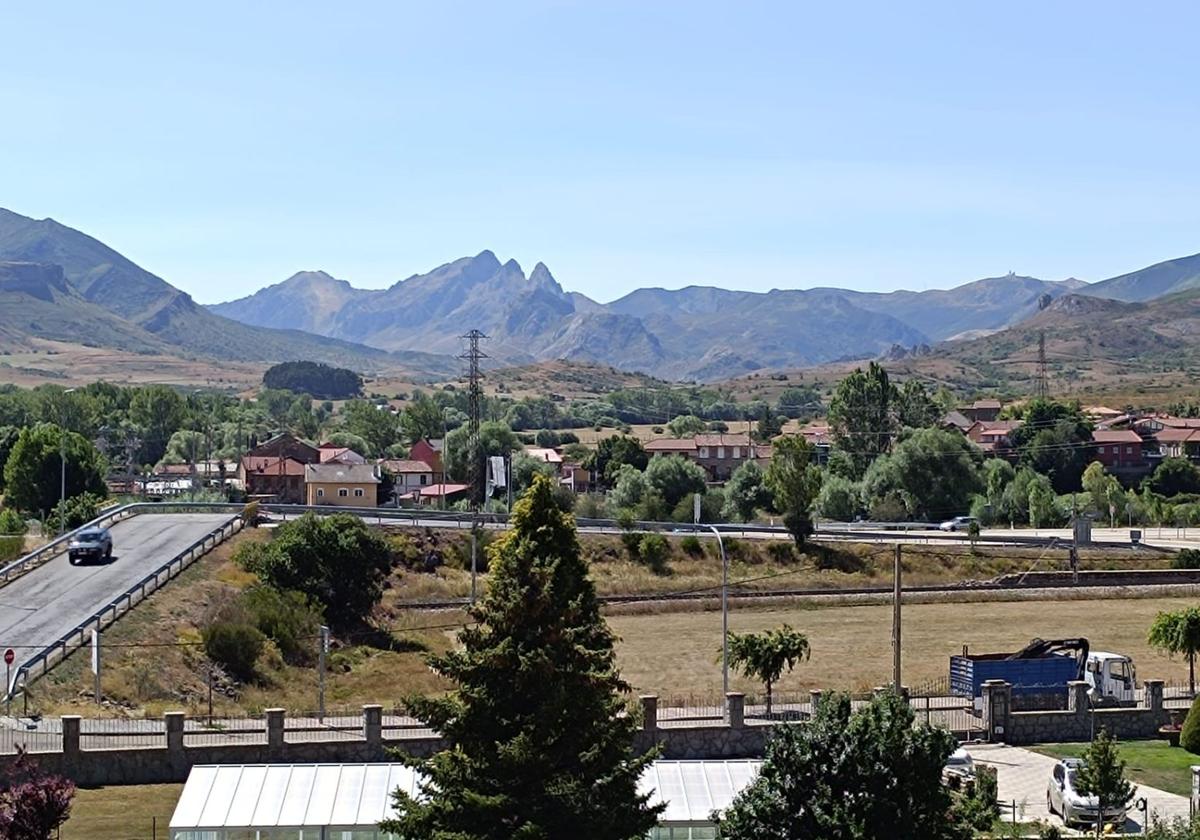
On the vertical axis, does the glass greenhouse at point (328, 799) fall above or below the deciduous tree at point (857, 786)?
below

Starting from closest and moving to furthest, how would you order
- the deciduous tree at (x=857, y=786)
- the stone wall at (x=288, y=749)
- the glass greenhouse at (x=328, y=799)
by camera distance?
the deciduous tree at (x=857, y=786)
the glass greenhouse at (x=328, y=799)
the stone wall at (x=288, y=749)

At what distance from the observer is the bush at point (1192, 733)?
43.6 metres

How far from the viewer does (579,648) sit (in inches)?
1096

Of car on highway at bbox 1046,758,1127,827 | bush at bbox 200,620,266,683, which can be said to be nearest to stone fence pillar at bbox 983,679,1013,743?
car on highway at bbox 1046,758,1127,827

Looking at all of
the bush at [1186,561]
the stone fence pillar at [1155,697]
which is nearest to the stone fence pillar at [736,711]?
the stone fence pillar at [1155,697]

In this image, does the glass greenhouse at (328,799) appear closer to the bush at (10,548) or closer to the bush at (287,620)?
the bush at (287,620)

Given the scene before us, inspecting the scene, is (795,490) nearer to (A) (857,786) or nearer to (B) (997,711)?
(B) (997,711)

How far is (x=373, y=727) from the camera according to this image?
4081 centimetres

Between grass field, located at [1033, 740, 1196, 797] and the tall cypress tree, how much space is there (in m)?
17.5

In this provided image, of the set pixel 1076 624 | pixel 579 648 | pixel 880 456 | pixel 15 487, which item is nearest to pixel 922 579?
pixel 1076 624

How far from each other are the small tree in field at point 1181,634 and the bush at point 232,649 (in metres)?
30.4

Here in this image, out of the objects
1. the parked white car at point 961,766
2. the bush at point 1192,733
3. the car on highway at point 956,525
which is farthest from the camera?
the car on highway at point 956,525

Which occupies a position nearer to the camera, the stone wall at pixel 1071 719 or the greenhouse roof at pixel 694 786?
the greenhouse roof at pixel 694 786

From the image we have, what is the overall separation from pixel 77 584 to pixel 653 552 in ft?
104
